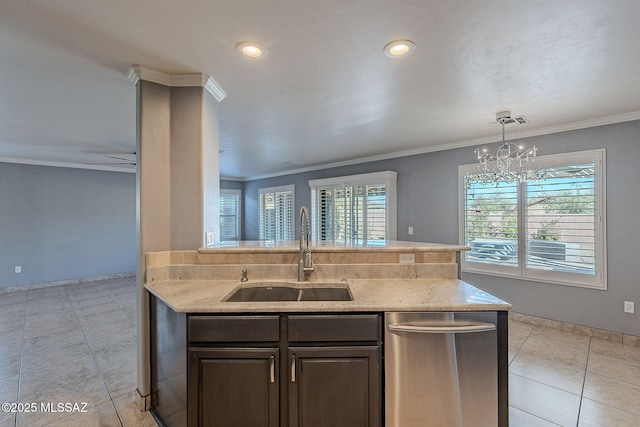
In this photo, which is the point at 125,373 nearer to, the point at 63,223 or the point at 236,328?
the point at 236,328

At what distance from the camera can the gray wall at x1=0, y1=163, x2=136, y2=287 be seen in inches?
→ 208

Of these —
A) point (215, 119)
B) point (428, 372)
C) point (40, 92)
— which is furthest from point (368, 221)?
point (40, 92)

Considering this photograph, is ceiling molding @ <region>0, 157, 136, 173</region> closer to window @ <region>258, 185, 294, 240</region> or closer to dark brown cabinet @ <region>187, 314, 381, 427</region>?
window @ <region>258, 185, 294, 240</region>

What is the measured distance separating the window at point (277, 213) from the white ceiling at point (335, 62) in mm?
3384

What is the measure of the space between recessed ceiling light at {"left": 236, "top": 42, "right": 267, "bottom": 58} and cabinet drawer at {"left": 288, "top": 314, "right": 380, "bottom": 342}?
1623 millimetres

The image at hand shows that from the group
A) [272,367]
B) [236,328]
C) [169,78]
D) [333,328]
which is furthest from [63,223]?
[333,328]

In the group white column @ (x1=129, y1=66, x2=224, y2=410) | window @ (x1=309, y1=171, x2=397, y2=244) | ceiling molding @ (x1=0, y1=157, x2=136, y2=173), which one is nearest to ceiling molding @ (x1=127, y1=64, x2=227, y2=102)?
white column @ (x1=129, y1=66, x2=224, y2=410)

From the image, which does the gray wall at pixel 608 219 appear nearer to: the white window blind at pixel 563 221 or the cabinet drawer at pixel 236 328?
the white window blind at pixel 563 221

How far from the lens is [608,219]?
3188 millimetres

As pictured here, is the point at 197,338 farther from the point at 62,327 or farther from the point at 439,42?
the point at 62,327

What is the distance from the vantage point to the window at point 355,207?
5.02 metres

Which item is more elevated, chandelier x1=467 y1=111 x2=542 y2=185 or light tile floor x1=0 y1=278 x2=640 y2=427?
chandelier x1=467 y1=111 x2=542 y2=185

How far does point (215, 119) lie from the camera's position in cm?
247

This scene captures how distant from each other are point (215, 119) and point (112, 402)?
2314 millimetres
